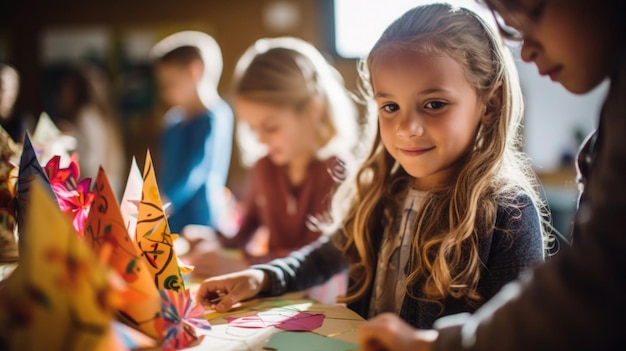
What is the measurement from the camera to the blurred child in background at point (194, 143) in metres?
2.01

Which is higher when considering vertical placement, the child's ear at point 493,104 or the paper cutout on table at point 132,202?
the child's ear at point 493,104

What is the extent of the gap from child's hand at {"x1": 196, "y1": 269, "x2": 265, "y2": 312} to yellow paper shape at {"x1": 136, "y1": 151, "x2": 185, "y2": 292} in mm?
Answer: 141

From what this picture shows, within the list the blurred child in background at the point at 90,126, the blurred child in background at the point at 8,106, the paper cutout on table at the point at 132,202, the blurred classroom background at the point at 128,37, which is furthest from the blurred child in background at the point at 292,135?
the blurred classroom background at the point at 128,37

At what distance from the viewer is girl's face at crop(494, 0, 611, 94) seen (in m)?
0.50

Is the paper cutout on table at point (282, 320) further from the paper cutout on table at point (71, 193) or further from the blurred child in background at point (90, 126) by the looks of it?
the blurred child in background at point (90, 126)

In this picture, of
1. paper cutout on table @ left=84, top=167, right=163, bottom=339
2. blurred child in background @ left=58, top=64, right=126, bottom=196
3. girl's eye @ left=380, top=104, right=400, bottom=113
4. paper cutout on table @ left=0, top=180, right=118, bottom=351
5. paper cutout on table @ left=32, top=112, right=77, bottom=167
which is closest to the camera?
paper cutout on table @ left=0, top=180, right=118, bottom=351

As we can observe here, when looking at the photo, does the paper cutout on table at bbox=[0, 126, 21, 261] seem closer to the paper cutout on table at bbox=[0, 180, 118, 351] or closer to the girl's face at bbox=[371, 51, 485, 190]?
the paper cutout on table at bbox=[0, 180, 118, 351]

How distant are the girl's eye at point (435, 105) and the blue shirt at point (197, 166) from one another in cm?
132

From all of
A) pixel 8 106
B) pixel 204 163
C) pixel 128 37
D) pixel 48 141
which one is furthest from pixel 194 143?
pixel 128 37

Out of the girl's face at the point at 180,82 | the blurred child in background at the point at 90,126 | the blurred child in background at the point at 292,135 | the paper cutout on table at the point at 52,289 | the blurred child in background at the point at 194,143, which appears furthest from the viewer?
the blurred child in background at the point at 90,126

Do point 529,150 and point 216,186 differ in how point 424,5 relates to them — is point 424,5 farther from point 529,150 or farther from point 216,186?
point 529,150

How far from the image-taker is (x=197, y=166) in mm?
2014

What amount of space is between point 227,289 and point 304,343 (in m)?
0.23

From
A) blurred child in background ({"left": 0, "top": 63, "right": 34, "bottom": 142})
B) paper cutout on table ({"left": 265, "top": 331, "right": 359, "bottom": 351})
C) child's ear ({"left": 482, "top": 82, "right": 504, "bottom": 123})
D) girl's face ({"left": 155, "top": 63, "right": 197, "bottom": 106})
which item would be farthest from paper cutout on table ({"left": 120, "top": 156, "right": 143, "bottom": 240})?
girl's face ({"left": 155, "top": 63, "right": 197, "bottom": 106})
